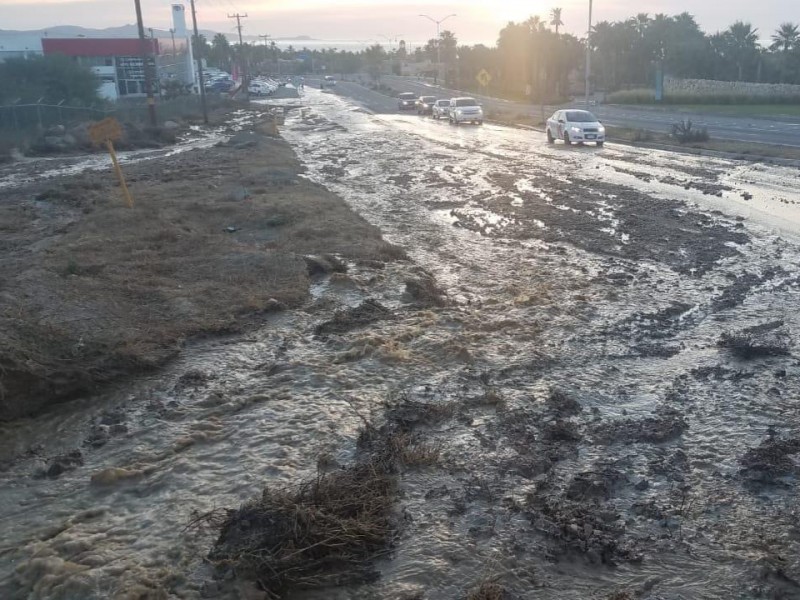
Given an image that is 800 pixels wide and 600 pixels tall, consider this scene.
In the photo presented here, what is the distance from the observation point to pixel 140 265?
13.6 meters

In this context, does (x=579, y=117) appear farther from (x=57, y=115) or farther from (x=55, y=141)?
(x=57, y=115)

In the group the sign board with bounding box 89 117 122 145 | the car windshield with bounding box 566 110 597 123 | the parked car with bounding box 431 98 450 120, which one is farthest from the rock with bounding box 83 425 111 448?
the parked car with bounding box 431 98 450 120

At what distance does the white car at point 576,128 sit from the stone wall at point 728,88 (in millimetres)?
31734

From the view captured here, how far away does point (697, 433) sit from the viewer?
750 cm

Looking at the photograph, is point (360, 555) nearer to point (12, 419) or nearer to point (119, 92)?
point (12, 419)

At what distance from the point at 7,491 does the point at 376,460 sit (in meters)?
Answer: 3.22

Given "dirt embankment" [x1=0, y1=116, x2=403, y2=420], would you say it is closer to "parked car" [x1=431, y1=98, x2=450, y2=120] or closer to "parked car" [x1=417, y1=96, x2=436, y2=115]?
"parked car" [x1=431, y1=98, x2=450, y2=120]

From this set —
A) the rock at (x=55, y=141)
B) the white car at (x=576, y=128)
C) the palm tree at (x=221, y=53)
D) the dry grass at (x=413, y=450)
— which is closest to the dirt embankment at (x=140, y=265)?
the dry grass at (x=413, y=450)

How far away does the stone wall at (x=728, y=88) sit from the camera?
204ft

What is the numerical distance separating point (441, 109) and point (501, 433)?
179 ft

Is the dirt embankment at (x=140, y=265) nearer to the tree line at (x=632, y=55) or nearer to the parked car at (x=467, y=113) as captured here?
the parked car at (x=467, y=113)

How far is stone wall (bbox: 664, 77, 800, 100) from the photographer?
62.2 metres

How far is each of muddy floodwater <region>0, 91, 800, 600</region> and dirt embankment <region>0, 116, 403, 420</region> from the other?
0.48m

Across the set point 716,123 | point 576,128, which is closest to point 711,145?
point 576,128
